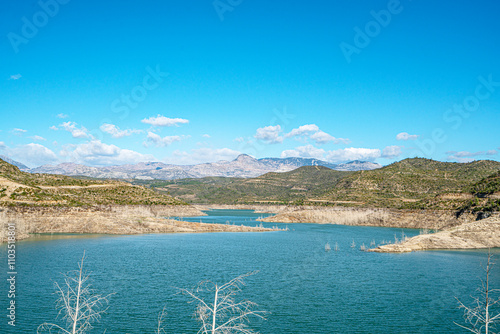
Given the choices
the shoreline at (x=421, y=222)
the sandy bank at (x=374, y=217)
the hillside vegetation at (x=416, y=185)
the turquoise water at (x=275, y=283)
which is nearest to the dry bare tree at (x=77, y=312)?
the turquoise water at (x=275, y=283)

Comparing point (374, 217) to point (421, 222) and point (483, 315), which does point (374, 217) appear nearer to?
point (421, 222)

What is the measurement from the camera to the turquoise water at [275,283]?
87.0 feet

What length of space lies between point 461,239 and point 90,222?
70.7 meters

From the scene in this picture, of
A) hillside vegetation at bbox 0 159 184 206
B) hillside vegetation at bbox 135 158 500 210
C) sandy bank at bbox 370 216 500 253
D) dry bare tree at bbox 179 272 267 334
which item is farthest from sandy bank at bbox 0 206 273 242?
dry bare tree at bbox 179 272 267 334

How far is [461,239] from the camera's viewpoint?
65.6 meters

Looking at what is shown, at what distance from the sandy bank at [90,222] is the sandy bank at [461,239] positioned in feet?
138

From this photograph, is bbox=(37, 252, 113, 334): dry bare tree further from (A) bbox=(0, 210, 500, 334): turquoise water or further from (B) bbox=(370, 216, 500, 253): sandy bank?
(B) bbox=(370, 216, 500, 253): sandy bank

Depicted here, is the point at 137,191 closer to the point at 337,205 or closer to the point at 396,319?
the point at 337,205

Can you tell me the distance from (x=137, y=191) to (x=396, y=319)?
103373mm

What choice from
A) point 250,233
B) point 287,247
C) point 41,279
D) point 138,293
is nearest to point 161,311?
point 138,293

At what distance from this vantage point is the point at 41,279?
36000 mm

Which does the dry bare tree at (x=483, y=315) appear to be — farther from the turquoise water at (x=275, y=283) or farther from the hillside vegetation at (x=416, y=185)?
the hillside vegetation at (x=416, y=185)

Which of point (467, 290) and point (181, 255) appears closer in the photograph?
point (467, 290)

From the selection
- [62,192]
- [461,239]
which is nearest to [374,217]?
[461,239]
